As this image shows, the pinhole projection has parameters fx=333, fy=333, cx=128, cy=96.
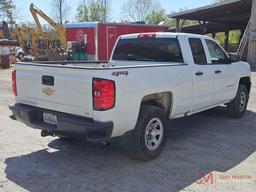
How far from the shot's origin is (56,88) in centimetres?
452

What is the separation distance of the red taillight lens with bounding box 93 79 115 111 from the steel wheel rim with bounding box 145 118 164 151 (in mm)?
951

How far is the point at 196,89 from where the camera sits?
5.82 metres

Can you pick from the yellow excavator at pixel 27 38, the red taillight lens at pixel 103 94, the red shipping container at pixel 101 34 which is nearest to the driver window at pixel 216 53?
the red taillight lens at pixel 103 94

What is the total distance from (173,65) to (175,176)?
68.4 inches

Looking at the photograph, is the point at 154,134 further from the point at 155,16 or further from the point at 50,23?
the point at 155,16

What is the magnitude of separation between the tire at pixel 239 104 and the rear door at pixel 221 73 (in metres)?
0.42

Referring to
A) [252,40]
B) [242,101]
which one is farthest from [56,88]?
[252,40]

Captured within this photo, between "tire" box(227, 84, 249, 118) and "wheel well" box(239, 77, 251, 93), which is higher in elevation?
"wheel well" box(239, 77, 251, 93)

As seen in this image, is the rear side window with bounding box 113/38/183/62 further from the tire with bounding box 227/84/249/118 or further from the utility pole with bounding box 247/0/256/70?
the utility pole with bounding box 247/0/256/70

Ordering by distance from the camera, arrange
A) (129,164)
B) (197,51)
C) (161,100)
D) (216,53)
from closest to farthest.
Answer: (129,164) → (161,100) → (197,51) → (216,53)

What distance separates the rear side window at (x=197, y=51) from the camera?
236 inches

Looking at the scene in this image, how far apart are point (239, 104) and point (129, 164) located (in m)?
3.88

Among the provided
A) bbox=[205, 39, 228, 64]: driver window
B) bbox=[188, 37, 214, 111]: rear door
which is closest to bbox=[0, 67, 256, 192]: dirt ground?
bbox=[188, 37, 214, 111]: rear door

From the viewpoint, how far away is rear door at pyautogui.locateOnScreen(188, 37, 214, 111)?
582 cm
